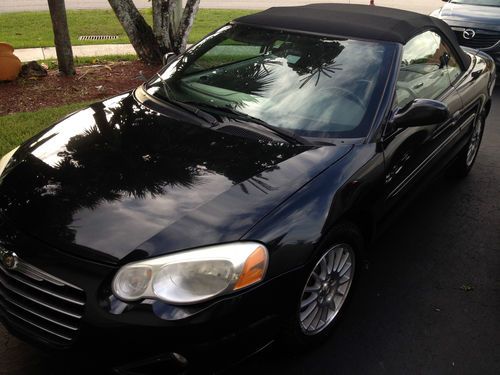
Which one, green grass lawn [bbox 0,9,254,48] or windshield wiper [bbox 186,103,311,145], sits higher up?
windshield wiper [bbox 186,103,311,145]

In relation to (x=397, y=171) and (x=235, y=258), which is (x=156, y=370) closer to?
(x=235, y=258)

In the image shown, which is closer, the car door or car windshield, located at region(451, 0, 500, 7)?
the car door

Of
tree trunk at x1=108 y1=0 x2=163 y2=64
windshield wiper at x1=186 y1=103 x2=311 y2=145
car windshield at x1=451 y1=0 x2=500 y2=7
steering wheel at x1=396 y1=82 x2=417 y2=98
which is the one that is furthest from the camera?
car windshield at x1=451 y1=0 x2=500 y2=7

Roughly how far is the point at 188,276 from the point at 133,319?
264 mm

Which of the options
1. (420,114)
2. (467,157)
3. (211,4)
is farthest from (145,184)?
(211,4)

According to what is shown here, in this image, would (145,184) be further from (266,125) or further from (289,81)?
(289,81)

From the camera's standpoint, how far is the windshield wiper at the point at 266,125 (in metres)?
2.82

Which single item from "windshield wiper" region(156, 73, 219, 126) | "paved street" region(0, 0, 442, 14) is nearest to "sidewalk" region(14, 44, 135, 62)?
"paved street" region(0, 0, 442, 14)

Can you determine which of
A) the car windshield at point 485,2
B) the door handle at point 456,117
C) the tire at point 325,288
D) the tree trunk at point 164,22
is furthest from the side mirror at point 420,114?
the car windshield at point 485,2

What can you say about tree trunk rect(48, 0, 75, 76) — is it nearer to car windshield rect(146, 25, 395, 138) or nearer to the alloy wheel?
car windshield rect(146, 25, 395, 138)

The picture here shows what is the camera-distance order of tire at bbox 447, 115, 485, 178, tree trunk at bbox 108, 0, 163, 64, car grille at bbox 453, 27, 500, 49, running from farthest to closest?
car grille at bbox 453, 27, 500, 49, tree trunk at bbox 108, 0, 163, 64, tire at bbox 447, 115, 485, 178

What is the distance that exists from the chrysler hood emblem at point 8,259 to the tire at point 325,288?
4.03 ft

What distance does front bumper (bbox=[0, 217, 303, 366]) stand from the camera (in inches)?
79.7

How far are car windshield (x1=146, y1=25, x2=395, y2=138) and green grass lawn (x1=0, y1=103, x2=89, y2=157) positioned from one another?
2.01 meters
